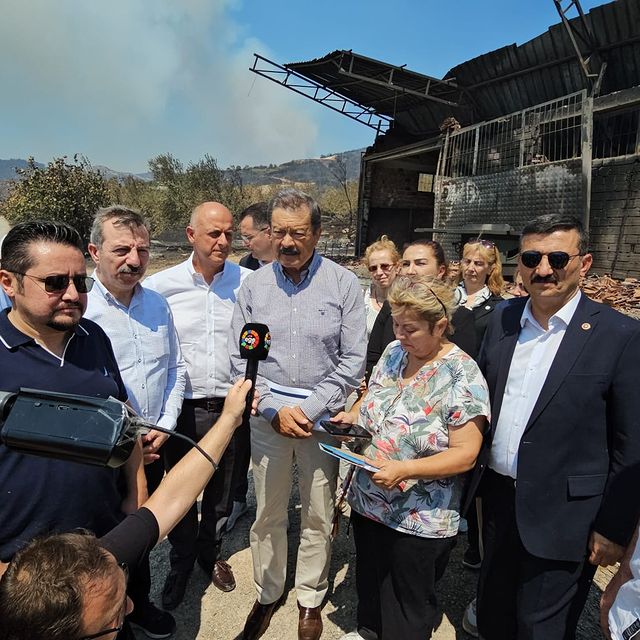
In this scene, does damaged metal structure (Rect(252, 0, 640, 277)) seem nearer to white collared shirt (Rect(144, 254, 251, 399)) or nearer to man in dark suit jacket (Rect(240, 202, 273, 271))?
man in dark suit jacket (Rect(240, 202, 273, 271))

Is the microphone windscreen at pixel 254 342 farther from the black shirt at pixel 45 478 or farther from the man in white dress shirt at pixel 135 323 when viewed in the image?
the man in white dress shirt at pixel 135 323

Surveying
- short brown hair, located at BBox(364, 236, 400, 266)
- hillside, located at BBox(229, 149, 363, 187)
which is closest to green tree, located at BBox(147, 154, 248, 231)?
short brown hair, located at BBox(364, 236, 400, 266)

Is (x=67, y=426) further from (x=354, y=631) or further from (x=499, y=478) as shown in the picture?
(x=354, y=631)

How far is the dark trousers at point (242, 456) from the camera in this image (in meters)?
3.31

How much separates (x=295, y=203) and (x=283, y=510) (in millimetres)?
1791

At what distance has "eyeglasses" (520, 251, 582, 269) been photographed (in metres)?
1.93

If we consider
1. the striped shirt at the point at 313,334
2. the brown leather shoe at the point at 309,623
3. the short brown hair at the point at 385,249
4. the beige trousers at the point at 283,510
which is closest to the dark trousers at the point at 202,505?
the beige trousers at the point at 283,510

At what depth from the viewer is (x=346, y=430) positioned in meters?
2.24

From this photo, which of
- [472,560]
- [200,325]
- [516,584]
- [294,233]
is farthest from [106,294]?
[472,560]

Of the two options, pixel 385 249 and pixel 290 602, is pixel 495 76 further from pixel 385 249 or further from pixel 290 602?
pixel 290 602

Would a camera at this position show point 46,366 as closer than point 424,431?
Yes

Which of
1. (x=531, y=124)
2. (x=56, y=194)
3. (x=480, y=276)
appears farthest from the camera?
(x=56, y=194)

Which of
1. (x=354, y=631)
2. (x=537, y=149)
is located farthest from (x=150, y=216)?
(x=354, y=631)

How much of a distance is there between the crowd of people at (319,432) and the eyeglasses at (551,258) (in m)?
0.01
